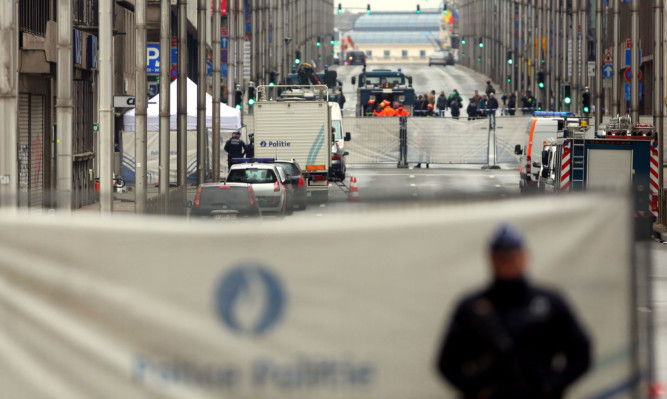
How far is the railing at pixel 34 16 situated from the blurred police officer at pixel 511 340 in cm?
2627

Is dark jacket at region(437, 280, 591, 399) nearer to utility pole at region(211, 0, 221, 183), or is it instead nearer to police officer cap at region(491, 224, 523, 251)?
police officer cap at region(491, 224, 523, 251)

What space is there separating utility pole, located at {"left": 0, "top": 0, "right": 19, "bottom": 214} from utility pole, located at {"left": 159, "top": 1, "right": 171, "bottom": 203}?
13179 mm

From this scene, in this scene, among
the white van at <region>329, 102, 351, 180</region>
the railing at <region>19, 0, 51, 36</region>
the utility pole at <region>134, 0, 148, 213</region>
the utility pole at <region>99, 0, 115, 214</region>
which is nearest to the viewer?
the utility pole at <region>99, 0, 115, 214</region>

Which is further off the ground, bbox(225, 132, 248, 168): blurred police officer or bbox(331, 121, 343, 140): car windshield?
bbox(331, 121, 343, 140): car windshield

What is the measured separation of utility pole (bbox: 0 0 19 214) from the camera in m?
16.8

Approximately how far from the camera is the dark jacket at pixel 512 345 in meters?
5.37

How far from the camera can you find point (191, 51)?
278 ft

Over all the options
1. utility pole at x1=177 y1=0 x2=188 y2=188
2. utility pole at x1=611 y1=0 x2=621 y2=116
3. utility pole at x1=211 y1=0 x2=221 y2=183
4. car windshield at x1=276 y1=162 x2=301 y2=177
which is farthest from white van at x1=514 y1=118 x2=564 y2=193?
utility pole at x1=177 y1=0 x2=188 y2=188

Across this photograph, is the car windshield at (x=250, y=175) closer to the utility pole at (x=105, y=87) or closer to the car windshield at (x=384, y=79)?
the utility pole at (x=105, y=87)

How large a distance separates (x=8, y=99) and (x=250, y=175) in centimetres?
1180

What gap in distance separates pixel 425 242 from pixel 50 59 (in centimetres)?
2500

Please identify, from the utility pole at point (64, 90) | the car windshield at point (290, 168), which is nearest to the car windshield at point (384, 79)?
Result: the car windshield at point (290, 168)

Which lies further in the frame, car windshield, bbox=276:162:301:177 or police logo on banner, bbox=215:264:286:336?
car windshield, bbox=276:162:301:177

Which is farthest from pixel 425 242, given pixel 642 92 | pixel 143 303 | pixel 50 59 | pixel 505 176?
pixel 642 92
